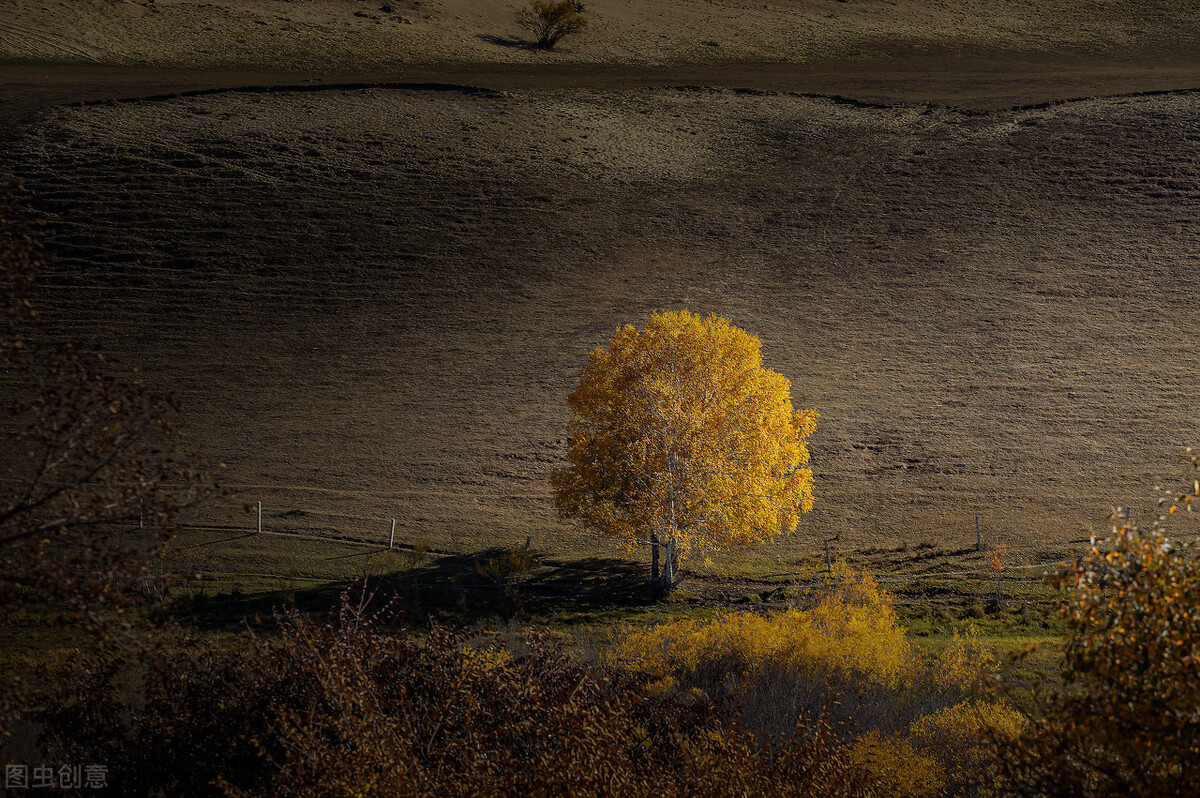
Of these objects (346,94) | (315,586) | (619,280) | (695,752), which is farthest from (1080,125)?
(695,752)

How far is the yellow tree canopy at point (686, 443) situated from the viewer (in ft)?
104

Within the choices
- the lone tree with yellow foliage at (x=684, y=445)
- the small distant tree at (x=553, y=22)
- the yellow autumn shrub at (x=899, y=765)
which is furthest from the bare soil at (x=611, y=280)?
the small distant tree at (x=553, y=22)

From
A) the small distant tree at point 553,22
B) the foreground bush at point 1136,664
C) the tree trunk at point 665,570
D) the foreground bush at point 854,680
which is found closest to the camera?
the foreground bush at point 1136,664

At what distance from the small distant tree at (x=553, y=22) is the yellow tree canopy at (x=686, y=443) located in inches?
2869

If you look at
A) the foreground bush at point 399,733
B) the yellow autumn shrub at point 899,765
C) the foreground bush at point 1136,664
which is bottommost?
the yellow autumn shrub at point 899,765

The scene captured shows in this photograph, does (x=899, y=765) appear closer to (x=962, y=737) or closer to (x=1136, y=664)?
(x=962, y=737)

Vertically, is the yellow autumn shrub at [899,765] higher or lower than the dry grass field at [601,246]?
lower

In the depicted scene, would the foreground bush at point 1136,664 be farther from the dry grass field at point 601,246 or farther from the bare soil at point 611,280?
the bare soil at point 611,280

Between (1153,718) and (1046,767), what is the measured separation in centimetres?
166

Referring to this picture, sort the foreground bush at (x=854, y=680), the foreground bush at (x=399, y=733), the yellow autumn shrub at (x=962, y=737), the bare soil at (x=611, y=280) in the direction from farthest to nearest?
the bare soil at (x=611, y=280)
the foreground bush at (x=854, y=680)
the yellow autumn shrub at (x=962, y=737)
the foreground bush at (x=399, y=733)

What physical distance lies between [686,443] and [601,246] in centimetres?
3570

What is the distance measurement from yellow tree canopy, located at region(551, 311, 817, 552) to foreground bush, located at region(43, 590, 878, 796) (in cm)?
1638

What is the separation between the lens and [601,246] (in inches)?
2574

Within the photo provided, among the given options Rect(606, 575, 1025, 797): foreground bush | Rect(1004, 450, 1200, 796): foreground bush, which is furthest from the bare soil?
Rect(1004, 450, 1200, 796): foreground bush
